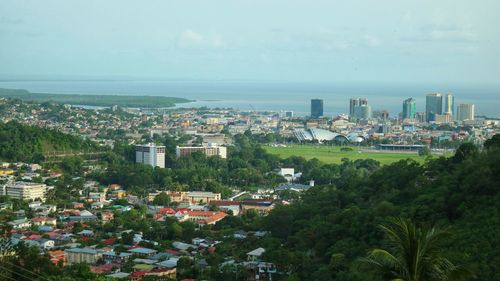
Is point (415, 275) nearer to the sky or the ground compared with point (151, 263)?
nearer to the sky

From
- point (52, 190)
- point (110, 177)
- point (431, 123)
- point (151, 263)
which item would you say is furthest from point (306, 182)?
point (431, 123)

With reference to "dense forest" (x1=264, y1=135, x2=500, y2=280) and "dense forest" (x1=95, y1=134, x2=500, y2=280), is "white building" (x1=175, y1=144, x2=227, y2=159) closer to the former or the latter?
"dense forest" (x1=95, y1=134, x2=500, y2=280)

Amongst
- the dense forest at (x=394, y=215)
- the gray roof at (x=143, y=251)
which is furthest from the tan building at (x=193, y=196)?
A: the gray roof at (x=143, y=251)

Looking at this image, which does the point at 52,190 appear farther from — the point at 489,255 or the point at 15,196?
the point at 489,255

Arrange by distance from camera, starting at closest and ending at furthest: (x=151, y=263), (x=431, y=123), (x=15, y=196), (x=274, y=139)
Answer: (x=151, y=263), (x=15, y=196), (x=274, y=139), (x=431, y=123)

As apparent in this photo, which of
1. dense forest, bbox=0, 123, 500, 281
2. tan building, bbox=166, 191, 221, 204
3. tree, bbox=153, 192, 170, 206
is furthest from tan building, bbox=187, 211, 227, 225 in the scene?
tan building, bbox=166, 191, 221, 204

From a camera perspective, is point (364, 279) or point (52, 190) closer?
point (364, 279)
